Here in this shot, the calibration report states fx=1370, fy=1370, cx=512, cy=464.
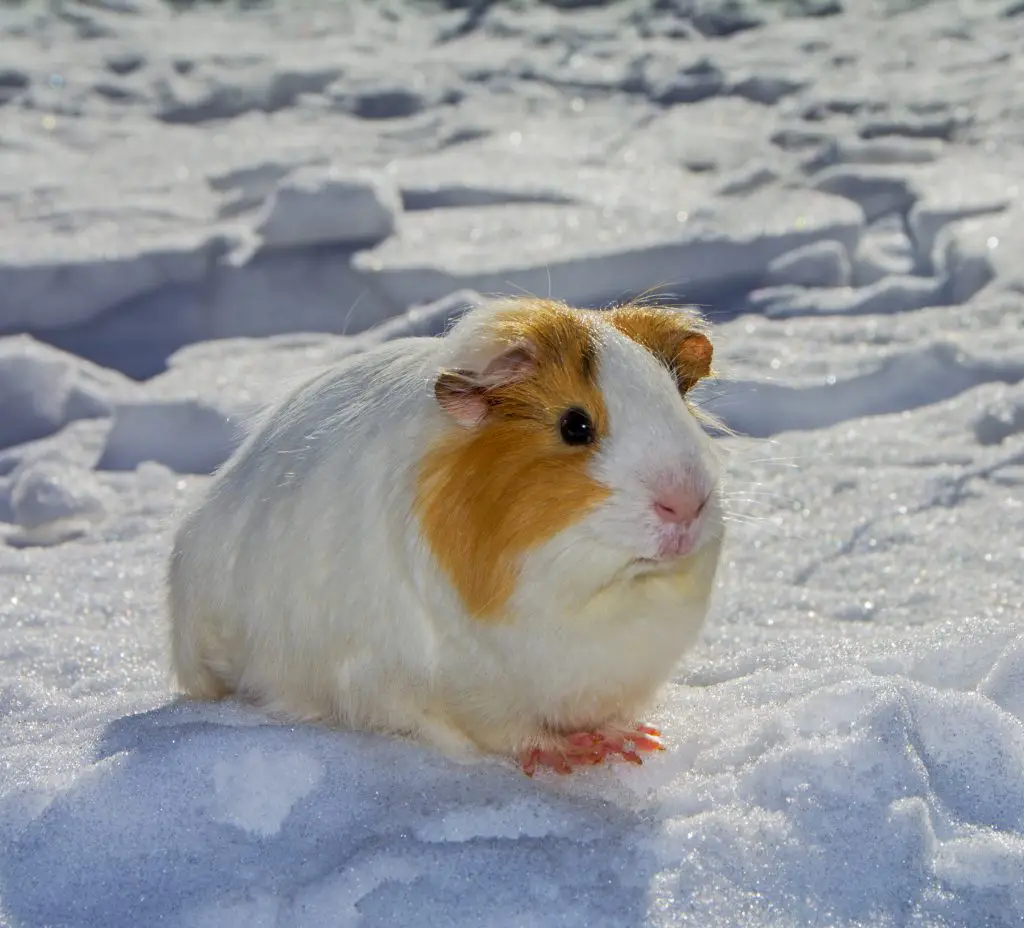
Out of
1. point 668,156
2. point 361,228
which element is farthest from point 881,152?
point 361,228

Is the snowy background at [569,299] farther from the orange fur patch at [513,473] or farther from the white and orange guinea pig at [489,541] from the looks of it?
the orange fur patch at [513,473]

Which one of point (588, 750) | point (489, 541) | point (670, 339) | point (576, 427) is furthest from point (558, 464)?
point (588, 750)

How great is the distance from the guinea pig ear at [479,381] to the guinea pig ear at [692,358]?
0.38 meters

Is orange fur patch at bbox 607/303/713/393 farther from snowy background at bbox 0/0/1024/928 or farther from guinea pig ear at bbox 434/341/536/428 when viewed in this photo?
snowy background at bbox 0/0/1024/928

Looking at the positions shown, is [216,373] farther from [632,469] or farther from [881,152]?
[881,152]

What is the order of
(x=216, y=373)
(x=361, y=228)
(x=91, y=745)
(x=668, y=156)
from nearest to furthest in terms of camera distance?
1. (x=91, y=745)
2. (x=216, y=373)
3. (x=361, y=228)
4. (x=668, y=156)

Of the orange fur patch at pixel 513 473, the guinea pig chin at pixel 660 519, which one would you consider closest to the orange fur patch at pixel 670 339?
the orange fur patch at pixel 513 473

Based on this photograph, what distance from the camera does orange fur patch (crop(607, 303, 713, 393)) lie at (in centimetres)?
283

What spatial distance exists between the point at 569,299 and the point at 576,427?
371 centimetres

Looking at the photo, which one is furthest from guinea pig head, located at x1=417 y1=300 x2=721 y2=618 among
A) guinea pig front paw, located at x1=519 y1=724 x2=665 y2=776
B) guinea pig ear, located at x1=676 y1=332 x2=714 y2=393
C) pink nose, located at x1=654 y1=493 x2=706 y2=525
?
guinea pig front paw, located at x1=519 y1=724 x2=665 y2=776

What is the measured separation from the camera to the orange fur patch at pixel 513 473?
2.54m

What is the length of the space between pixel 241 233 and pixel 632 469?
4601mm

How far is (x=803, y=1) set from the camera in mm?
11141

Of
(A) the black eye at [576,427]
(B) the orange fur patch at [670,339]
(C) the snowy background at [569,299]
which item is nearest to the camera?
(C) the snowy background at [569,299]
